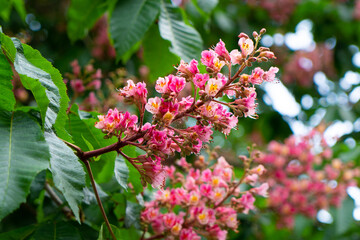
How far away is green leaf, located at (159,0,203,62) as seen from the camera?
5.71 ft

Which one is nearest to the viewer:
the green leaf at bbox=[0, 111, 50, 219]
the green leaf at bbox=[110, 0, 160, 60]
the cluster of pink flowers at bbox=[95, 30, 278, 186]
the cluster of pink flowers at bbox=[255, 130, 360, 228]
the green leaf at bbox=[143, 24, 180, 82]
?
the green leaf at bbox=[0, 111, 50, 219]

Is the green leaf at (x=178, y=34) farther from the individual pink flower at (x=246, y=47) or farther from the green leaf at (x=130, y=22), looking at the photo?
the individual pink flower at (x=246, y=47)

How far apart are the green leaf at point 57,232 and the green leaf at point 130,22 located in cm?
72

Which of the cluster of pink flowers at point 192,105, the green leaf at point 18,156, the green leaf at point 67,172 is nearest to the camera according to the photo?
the green leaf at point 18,156

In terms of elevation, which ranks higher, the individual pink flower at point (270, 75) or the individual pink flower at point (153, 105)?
the individual pink flower at point (270, 75)

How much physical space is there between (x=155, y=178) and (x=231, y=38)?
2940 millimetres

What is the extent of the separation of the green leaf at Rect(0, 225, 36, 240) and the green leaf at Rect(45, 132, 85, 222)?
0.44m

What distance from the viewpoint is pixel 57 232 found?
1277mm

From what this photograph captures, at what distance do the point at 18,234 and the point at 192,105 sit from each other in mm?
675

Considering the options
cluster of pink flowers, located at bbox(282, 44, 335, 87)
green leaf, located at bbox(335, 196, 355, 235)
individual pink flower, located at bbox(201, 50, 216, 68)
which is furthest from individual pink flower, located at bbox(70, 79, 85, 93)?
cluster of pink flowers, located at bbox(282, 44, 335, 87)

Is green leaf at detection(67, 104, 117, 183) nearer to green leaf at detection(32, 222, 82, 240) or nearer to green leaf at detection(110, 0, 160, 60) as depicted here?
green leaf at detection(32, 222, 82, 240)

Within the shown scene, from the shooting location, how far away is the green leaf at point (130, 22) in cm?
174

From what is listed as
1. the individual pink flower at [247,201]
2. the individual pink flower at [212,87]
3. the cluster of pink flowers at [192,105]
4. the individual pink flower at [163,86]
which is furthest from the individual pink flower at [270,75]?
the individual pink flower at [247,201]

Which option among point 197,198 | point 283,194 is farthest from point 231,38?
point 197,198
